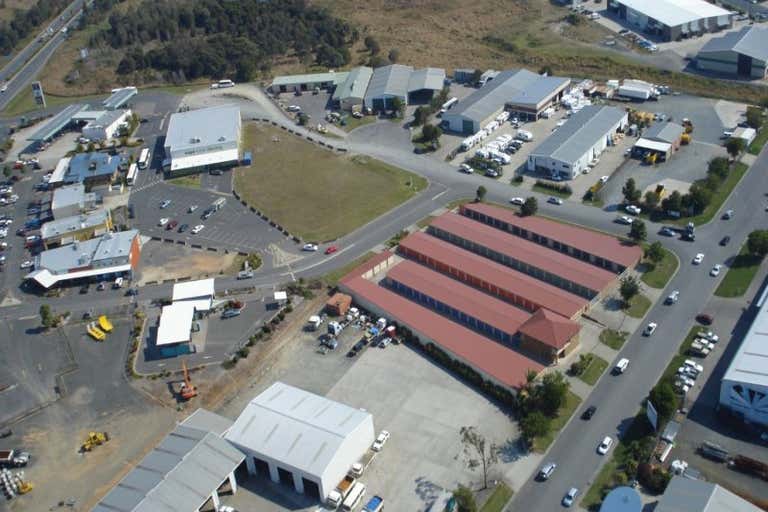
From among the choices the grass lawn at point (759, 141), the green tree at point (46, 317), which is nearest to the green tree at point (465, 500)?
the green tree at point (46, 317)

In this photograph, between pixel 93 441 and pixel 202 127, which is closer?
pixel 93 441

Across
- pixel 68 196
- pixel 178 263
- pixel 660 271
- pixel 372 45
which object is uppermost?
pixel 372 45

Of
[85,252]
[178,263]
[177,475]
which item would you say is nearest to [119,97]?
[85,252]

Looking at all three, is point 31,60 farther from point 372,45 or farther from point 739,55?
point 739,55

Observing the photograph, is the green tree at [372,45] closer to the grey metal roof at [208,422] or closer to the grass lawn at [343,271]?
the grass lawn at [343,271]

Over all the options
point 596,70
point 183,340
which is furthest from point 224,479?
point 596,70
